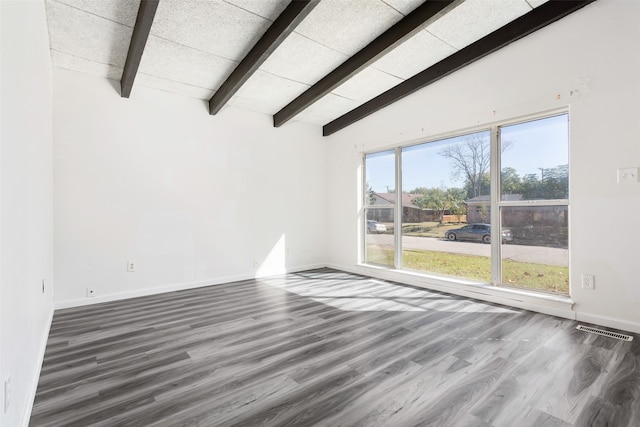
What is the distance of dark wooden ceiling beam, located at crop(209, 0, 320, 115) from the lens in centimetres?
272

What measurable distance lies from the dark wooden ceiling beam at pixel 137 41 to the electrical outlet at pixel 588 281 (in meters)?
4.48

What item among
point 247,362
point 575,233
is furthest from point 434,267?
point 247,362

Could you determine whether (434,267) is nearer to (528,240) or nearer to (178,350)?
(528,240)

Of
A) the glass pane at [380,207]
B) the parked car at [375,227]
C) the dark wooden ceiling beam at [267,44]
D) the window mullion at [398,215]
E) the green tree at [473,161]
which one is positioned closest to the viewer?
the dark wooden ceiling beam at [267,44]

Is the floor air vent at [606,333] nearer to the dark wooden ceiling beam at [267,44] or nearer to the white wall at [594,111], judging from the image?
the white wall at [594,111]

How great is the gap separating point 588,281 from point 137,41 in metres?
A: 4.82

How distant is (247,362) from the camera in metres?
2.28

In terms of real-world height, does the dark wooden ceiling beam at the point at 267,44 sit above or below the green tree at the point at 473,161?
above

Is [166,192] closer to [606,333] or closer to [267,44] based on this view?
[267,44]

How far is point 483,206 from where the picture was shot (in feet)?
12.8

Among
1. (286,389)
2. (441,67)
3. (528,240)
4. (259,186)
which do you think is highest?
(441,67)

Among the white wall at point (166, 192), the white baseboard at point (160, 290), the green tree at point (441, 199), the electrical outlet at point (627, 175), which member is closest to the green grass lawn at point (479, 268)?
the green tree at point (441, 199)

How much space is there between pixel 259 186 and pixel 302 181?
0.90m

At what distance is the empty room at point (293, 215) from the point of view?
181cm
